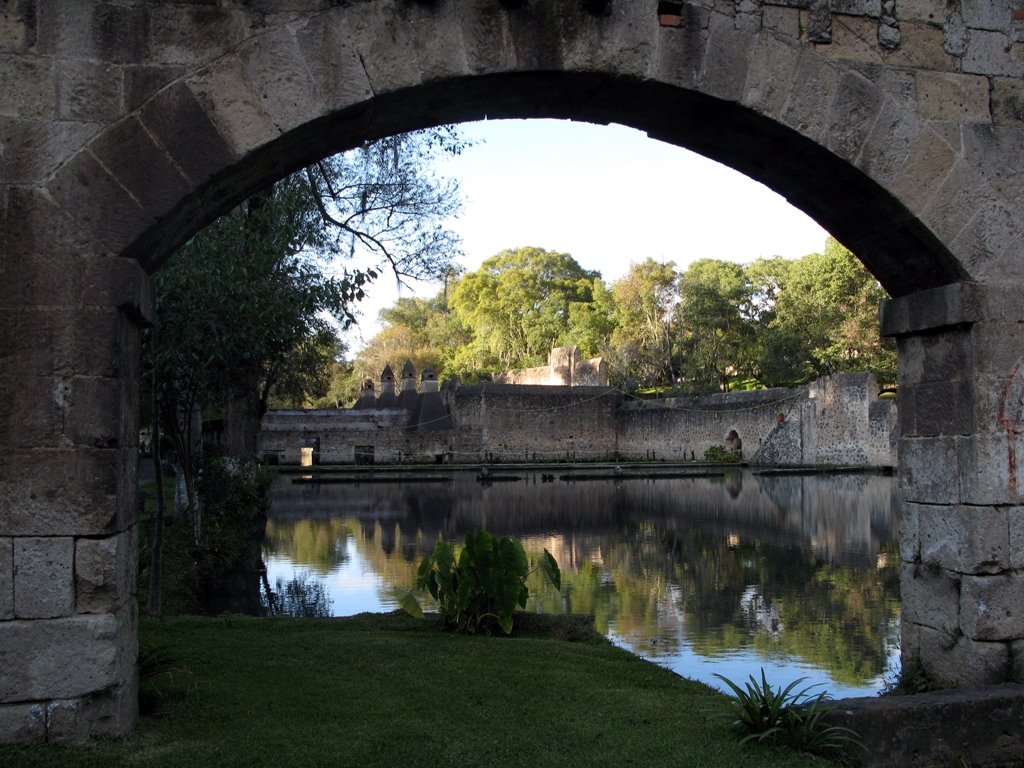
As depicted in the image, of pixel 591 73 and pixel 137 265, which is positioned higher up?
pixel 591 73

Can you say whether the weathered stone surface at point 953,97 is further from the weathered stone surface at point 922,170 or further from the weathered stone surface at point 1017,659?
the weathered stone surface at point 1017,659

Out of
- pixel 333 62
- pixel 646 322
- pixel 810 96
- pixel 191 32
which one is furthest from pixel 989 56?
pixel 646 322

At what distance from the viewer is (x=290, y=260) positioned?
13.3m

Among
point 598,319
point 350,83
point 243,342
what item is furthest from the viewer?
point 598,319

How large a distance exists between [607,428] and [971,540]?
37.9 metres

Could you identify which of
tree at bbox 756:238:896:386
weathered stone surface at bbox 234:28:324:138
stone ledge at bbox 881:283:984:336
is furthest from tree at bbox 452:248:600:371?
weathered stone surface at bbox 234:28:324:138

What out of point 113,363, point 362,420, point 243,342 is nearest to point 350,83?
point 113,363

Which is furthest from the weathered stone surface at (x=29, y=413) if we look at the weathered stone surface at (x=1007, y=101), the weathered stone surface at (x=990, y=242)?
the weathered stone surface at (x=1007, y=101)

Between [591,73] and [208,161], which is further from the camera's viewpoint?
[591,73]

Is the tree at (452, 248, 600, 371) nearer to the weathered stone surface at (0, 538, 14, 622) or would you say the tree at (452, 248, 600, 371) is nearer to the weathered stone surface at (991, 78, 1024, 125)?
the weathered stone surface at (991, 78, 1024, 125)

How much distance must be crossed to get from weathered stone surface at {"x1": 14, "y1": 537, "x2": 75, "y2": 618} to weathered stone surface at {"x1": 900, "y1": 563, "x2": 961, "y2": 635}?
4.20 m

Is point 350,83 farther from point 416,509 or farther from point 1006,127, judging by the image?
point 416,509

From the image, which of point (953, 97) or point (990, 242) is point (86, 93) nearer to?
point (953, 97)

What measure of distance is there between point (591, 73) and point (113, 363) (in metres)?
2.57
